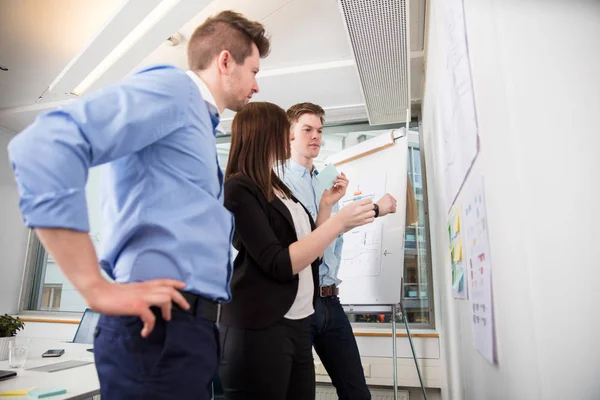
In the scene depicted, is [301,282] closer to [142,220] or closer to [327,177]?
[142,220]

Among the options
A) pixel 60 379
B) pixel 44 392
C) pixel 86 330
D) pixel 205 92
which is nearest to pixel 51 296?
pixel 86 330

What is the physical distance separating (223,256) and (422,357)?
2.40 meters

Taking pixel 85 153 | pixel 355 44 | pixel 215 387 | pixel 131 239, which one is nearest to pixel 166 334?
pixel 131 239

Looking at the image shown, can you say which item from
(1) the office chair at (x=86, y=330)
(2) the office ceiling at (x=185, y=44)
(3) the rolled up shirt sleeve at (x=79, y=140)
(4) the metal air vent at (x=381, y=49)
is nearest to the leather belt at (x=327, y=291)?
(3) the rolled up shirt sleeve at (x=79, y=140)

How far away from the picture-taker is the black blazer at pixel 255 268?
1.04 metres

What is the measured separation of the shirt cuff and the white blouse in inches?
25.8

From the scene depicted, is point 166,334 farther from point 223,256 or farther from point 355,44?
point 355,44

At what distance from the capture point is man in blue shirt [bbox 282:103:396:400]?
1.70 metres

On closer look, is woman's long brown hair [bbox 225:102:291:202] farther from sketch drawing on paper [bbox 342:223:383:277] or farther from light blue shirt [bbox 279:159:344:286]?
sketch drawing on paper [bbox 342:223:383:277]

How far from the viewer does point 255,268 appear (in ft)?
3.59

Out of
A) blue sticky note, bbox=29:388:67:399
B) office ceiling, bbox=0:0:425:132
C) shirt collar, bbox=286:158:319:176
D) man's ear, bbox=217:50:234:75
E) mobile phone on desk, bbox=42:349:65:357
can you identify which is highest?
office ceiling, bbox=0:0:425:132

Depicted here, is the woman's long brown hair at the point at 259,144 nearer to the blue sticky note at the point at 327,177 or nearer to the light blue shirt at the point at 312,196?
the light blue shirt at the point at 312,196

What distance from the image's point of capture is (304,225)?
1287 millimetres

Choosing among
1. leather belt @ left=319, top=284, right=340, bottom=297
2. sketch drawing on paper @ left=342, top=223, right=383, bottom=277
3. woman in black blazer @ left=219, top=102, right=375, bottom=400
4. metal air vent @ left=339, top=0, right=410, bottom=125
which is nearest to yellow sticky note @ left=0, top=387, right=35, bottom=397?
woman in black blazer @ left=219, top=102, right=375, bottom=400
